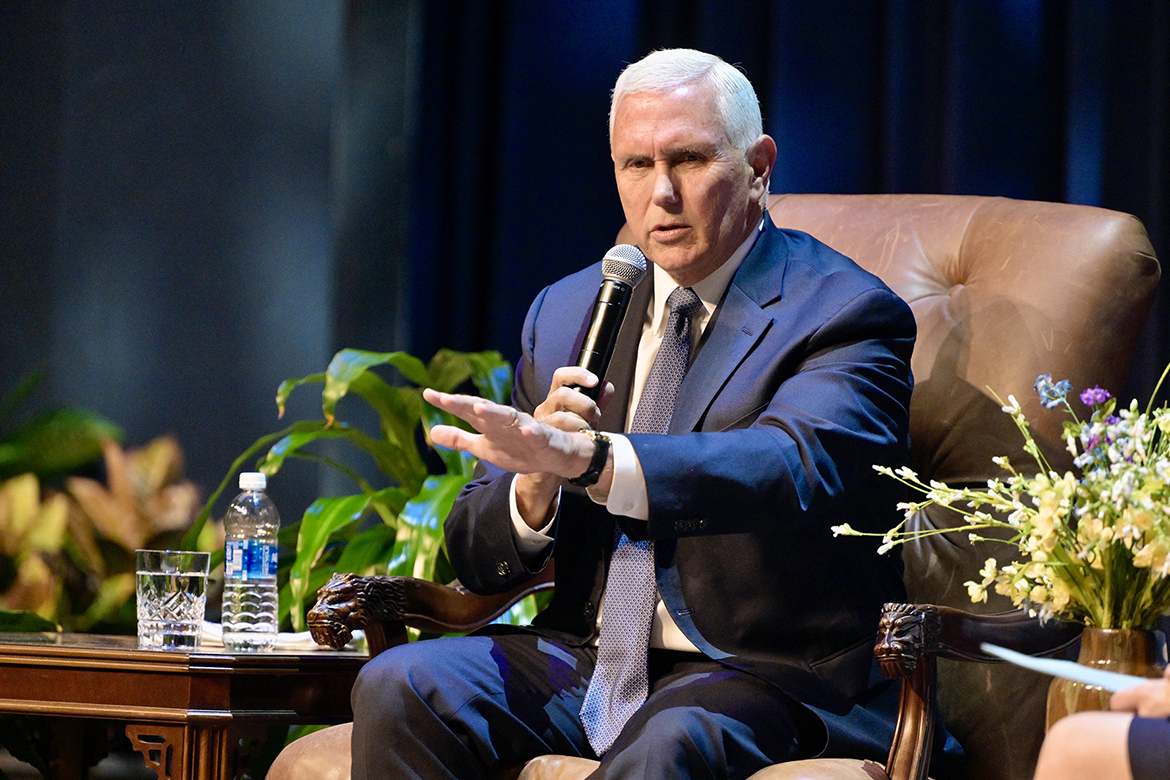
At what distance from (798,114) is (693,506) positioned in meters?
1.42

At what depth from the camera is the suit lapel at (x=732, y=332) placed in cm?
→ 157

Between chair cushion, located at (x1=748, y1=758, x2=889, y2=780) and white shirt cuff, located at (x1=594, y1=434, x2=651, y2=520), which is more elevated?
white shirt cuff, located at (x1=594, y1=434, x2=651, y2=520)

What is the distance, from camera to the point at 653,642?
1.57m

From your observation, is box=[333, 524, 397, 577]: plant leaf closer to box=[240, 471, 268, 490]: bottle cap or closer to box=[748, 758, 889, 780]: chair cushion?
box=[240, 471, 268, 490]: bottle cap

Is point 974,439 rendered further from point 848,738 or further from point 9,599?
point 9,599

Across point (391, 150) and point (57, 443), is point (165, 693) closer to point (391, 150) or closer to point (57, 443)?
point (57, 443)

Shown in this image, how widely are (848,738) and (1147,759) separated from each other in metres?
0.60

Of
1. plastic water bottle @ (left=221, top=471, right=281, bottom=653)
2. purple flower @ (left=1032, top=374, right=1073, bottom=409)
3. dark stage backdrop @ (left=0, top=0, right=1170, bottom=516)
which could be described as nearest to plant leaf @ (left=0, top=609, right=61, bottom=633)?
dark stage backdrop @ (left=0, top=0, right=1170, bottom=516)

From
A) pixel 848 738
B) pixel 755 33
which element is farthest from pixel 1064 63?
pixel 848 738

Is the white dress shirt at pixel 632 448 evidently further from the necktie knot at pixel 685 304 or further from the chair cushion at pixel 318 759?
the chair cushion at pixel 318 759

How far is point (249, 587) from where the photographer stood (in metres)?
1.98

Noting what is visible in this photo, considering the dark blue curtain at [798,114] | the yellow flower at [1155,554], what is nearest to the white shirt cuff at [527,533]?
the yellow flower at [1155,554]

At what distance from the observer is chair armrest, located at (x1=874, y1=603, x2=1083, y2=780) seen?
4.17ft

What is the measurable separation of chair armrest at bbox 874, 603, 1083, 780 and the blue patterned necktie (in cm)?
33
